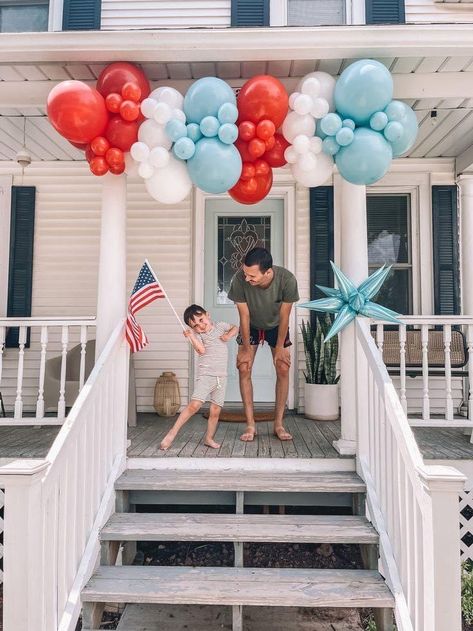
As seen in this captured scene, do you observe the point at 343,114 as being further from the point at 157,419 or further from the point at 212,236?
the point at 157,419

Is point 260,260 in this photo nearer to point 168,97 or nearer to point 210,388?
point 210,388

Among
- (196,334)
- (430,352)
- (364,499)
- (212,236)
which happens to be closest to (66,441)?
(196,334)

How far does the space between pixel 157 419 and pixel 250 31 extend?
3.64m

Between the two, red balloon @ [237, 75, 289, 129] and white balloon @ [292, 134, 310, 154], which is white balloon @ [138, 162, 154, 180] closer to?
red balloon @ [237, 75, 289, 129]

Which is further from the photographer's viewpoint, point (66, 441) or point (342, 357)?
point (342, 357)

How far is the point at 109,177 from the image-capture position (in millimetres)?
3334

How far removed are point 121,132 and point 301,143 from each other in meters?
1.18

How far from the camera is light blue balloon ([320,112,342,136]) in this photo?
2873mm

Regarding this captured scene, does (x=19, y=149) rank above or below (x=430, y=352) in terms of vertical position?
above

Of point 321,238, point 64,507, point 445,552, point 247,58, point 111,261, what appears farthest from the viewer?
point 321,238

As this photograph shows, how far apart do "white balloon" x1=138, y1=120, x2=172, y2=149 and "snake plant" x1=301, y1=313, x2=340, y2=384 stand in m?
2.39

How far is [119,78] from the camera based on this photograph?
2.99 m

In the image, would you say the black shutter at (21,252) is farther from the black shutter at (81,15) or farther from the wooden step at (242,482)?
the wooden step at (242,482)

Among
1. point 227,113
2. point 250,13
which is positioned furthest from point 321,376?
point 250,13
